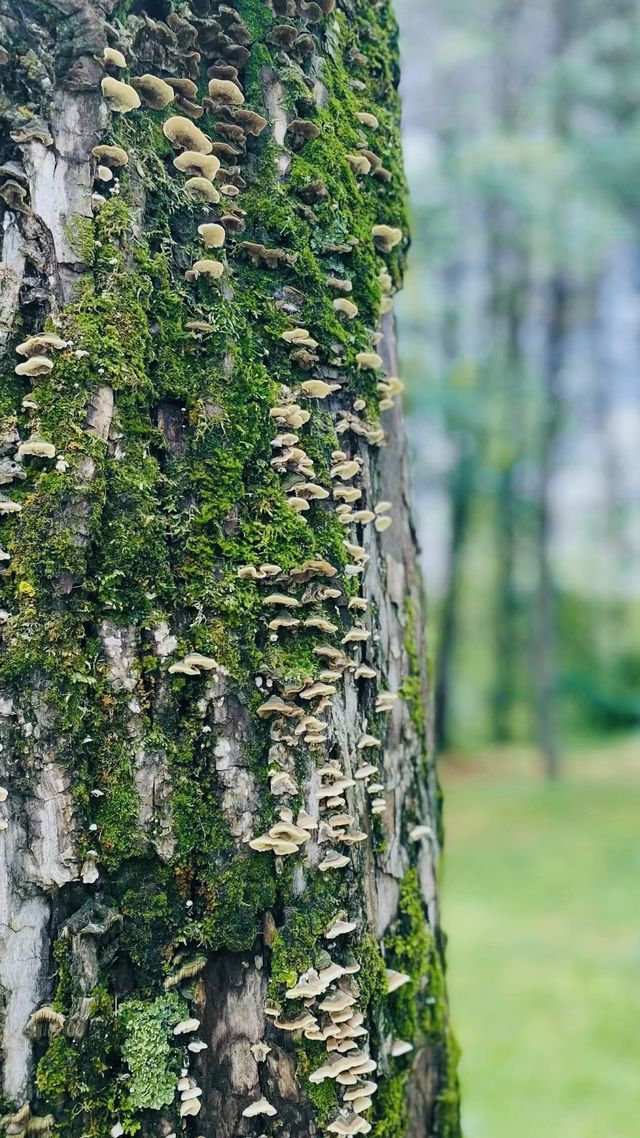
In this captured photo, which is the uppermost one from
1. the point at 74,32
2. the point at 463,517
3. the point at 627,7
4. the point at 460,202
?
the point at 627,7

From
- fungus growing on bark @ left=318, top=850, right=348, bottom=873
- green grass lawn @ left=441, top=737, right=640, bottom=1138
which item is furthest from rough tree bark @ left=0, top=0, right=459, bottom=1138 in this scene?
green grass lawn @ left=441, top=737, right=640, bottom=1138

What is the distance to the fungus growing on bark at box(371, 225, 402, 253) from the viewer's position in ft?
6.62

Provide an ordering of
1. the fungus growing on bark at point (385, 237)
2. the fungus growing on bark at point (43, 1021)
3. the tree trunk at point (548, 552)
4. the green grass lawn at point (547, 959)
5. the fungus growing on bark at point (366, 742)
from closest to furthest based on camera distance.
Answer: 1. the fungus growing on bark at point (43, 1021)
2. the fungus growing on bark at point (366, 742)
3. the fungus growing on bark at point (385, 237)
4. the green grass lawn at point (547, 959)
5. the tree trunk at point (548, 552)

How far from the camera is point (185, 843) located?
5.25ft

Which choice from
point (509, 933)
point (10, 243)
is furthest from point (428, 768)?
point (509, 933)

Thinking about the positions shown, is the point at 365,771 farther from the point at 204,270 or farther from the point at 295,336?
the point at 204,270

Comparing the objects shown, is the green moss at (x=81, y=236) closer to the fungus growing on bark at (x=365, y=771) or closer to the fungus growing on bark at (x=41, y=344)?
the fungus growing on bark at (x=41, y=344)

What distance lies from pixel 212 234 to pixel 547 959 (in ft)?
21.6

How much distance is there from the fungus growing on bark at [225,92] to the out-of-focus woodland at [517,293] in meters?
5.90

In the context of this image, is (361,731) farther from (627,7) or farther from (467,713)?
(467,713)

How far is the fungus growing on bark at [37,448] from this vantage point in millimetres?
1567

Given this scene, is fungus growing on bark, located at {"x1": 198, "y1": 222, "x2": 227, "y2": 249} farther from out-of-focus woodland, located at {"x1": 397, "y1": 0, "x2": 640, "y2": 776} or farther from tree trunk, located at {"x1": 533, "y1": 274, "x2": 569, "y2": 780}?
tree trunk, located at {"x1": 533, "y1": 274, "x2": 569, "y2": 780}

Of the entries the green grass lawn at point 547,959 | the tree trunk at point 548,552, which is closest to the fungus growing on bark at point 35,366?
the green grass lawn at point 547,959

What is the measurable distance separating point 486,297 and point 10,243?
16445 millimetres
